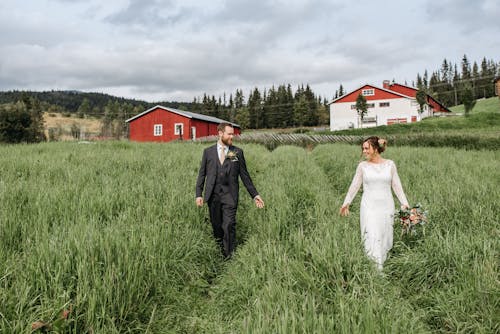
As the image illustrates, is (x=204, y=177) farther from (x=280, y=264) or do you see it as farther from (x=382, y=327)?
(x=382, y=327)

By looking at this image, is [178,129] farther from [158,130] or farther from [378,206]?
[378,206]

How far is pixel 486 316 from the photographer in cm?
247

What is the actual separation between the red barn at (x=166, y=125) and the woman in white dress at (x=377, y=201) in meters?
35.9

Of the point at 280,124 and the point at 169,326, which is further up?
the point at 280,124

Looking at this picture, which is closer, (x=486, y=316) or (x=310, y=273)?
(x=486, y=316)

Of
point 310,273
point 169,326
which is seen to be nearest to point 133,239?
point 169,326

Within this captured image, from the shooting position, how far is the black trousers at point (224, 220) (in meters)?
4.52

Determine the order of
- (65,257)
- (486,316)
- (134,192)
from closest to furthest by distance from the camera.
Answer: (486,316) → (65,257) → (134,192)

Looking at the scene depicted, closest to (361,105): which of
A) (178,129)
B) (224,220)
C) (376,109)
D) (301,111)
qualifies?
(376,109)

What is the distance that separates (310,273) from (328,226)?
1.14m

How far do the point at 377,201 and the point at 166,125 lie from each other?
3855 centimetres

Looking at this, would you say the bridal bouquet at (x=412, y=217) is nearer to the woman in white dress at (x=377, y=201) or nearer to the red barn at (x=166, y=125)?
the woman in white dress at (x=377, y=201)

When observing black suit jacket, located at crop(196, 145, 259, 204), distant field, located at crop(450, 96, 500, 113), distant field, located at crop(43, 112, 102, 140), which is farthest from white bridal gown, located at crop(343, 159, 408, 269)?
distant field, located at crop(450, 96, 500, 113)

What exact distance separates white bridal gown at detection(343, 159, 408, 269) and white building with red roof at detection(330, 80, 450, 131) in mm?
51754
